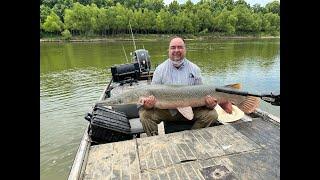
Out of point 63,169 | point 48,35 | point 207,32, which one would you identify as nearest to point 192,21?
point 207,32

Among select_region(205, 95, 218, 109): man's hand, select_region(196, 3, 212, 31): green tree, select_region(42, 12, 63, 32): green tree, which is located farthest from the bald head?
select_region(196, 3, 212, 31): green tree

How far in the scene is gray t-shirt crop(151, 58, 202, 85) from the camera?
573 cm

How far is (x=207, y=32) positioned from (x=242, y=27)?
13.9 metres

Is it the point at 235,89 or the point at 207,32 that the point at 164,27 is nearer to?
the point at 207,32

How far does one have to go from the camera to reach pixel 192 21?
9612cm

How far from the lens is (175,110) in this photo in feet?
17.6

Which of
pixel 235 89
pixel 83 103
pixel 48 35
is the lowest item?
pixel 83 103

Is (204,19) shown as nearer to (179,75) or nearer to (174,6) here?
(174,6)

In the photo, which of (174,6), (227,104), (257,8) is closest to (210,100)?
(227,104)

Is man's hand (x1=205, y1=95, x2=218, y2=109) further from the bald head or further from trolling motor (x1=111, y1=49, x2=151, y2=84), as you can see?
trolling motor (x1=111, y1=49, x2=151, y2=84)

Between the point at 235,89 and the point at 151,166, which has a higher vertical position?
the point at 235,89

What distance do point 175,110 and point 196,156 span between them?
4.73 feet
